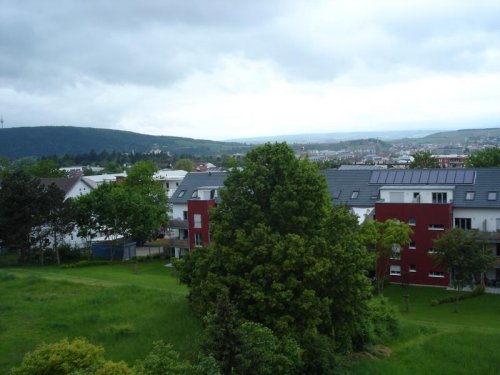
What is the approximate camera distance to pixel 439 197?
43.2 meters

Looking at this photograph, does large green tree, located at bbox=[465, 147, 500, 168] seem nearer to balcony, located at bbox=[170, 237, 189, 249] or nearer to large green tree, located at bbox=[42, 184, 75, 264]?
balcony, located at bbox=[170, 237, 189, 249]

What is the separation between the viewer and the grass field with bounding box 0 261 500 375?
21.7m

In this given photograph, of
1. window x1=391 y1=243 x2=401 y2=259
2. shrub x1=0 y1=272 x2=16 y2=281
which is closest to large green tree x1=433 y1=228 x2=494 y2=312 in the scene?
window x1=391 y1=243 x2=401 y2=259

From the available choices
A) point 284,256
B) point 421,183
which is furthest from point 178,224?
point 284,256

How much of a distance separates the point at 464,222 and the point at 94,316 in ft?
95.3

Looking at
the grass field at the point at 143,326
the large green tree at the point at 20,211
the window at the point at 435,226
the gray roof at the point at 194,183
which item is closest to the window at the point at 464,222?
the window at the point at 435,226

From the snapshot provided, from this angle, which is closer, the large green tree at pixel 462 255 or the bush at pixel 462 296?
the large green tree at pixel 462 255

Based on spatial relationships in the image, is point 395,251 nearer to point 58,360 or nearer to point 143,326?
point 143,326

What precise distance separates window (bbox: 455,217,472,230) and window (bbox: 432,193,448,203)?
1.68 metres

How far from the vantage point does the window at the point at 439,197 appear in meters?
43.0

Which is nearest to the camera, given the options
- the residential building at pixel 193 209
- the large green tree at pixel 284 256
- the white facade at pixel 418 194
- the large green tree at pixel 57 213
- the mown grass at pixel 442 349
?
the large green tree at pixel 284 256

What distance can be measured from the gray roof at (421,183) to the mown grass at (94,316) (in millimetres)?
19432

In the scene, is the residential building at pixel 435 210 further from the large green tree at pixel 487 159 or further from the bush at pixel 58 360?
the large green tree at pixel 487 159

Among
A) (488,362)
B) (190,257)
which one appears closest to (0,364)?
(190,257)
